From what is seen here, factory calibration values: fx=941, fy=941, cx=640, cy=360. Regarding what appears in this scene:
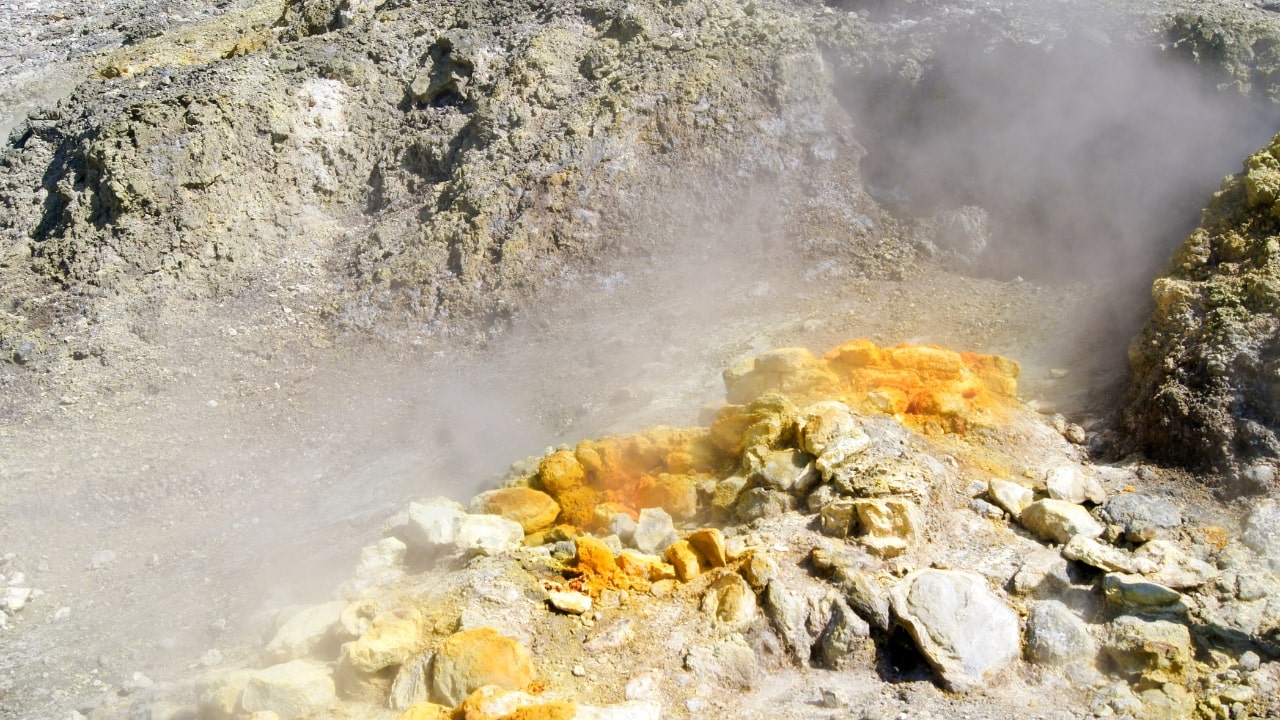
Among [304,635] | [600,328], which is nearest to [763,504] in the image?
[304,635]

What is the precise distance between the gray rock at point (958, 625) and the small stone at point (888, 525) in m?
0.34

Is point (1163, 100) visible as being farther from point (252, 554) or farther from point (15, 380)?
point (15, 380)

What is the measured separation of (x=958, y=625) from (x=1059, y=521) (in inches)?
42.3

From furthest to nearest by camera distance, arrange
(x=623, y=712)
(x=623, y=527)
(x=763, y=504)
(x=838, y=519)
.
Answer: (x=623, y=527) → (x=763, y=504) → (x=838, y=519) → (x=623, y=712)

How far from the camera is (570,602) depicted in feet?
14.9

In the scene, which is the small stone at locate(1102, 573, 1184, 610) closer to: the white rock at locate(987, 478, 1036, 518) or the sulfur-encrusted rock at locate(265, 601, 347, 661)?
the white rock at locate(987, 478, 1036, 518)

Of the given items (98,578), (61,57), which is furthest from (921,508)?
(61,57)

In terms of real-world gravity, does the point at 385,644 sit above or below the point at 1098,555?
below

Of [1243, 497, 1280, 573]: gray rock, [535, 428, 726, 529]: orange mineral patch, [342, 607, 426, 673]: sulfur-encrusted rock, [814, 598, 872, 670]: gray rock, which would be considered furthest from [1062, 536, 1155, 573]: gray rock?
[342, 607, 426, 673]: sulfur-encrusted rock

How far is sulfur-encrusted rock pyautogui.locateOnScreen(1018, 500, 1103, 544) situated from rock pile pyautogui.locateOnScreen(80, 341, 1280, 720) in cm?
1

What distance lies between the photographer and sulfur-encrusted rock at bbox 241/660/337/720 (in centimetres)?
412

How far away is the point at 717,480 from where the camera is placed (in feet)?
19.5

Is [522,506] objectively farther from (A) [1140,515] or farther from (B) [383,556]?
(A) [1140,515]

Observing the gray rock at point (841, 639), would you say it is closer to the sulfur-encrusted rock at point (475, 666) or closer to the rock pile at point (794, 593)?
the rock pile at point (794, 593)
